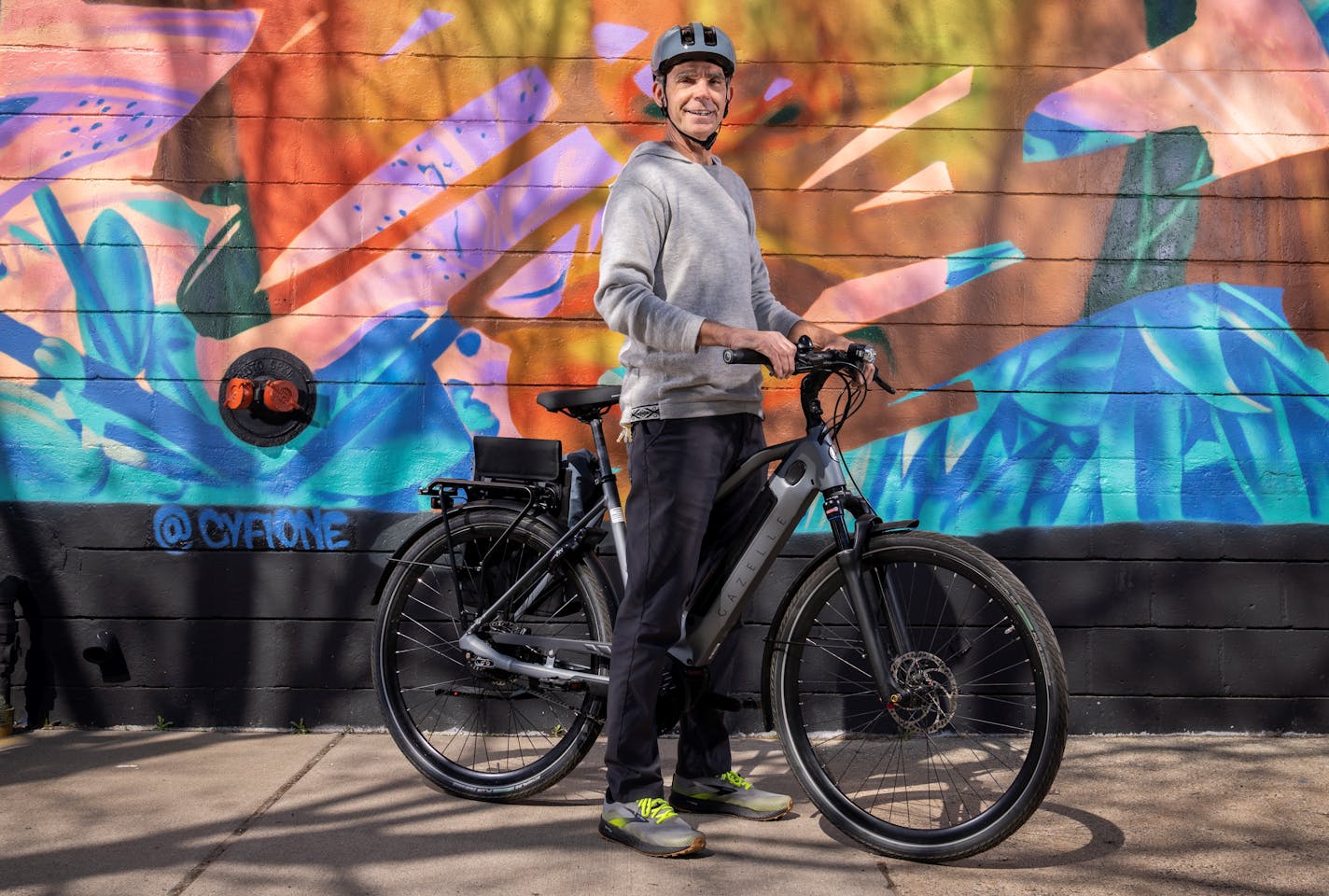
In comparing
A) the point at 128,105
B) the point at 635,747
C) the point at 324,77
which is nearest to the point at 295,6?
the point at 324,77

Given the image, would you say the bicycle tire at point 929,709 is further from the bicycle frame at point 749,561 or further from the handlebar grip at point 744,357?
the handlebar grip at point 744,357

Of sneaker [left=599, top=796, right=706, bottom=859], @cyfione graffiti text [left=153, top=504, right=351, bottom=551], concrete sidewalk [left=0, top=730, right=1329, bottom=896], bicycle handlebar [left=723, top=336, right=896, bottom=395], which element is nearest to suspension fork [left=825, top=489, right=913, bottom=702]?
bicycle handlebar [left=723, top=336, right=896, bottom=395]

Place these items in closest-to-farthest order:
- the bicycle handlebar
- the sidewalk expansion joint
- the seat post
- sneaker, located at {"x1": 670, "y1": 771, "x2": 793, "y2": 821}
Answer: the sidewalk expansion joint
the bicycle handlebar
sneaker, located at {"x1": 670, "y1": 771, "x2": 793, "y2": 821}
the seat post

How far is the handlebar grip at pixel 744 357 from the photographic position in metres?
2.85

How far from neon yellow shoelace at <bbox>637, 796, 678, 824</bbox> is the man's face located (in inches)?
70.1

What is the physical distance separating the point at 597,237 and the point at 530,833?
83.0 inches

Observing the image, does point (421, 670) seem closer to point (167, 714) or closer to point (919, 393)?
point (167, 714)

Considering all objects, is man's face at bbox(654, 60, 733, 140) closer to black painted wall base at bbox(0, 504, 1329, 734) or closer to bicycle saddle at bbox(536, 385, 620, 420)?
bicycle saddle at bbox(536, 385, 620, 420)

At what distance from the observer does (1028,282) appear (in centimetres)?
420

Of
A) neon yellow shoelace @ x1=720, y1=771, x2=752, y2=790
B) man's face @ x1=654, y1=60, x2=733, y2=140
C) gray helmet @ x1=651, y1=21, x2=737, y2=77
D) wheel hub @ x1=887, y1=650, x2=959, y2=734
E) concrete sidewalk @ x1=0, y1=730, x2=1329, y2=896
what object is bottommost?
concrete sidewalk @ x1=0, y1=730, x2=1329, y2=896

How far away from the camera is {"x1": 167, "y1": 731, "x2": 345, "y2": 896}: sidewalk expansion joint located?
110 inches

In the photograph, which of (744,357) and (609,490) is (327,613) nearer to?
(609,490)

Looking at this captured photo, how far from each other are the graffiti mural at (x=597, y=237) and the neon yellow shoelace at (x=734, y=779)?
132cm

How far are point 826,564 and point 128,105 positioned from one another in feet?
10.0
